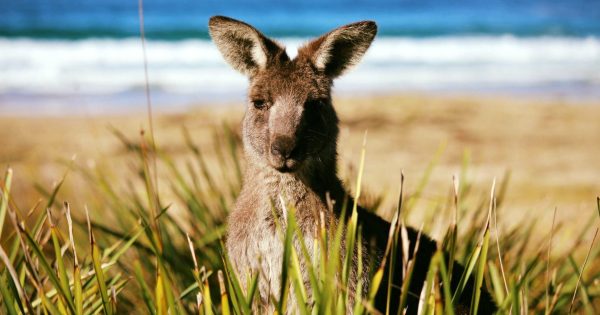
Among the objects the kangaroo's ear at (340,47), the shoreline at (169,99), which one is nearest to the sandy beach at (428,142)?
the shoreline at (169,99)

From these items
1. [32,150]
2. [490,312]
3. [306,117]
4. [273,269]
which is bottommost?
[32,150]

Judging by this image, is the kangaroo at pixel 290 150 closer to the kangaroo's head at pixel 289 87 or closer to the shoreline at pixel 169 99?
the kangaroo's head at pixel 289 87

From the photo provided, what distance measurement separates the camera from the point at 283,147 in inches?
117

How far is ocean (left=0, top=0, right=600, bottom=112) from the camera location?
58.9 feet

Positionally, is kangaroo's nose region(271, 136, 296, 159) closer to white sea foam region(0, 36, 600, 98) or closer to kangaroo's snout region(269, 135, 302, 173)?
kangaroo's snout region(269, 135, 302, 173)

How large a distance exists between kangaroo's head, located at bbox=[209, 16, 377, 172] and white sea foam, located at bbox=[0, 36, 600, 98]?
47.8 ft

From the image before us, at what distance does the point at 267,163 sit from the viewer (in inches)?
125

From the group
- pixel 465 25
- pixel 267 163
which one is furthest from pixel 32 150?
pixel 465 25

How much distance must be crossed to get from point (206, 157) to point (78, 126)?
13.1 ft

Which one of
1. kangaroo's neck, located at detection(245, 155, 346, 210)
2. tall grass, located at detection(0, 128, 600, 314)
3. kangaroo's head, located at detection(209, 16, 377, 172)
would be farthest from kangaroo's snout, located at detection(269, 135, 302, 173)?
tall grass, located at detection(0, 128, 600, 314)

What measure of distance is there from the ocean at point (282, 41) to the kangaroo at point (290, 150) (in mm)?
A: 8181

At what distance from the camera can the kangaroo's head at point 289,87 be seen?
3.10 meters

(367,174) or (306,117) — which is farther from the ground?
(306,117)

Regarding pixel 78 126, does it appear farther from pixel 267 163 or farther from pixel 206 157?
pixel 267 163
